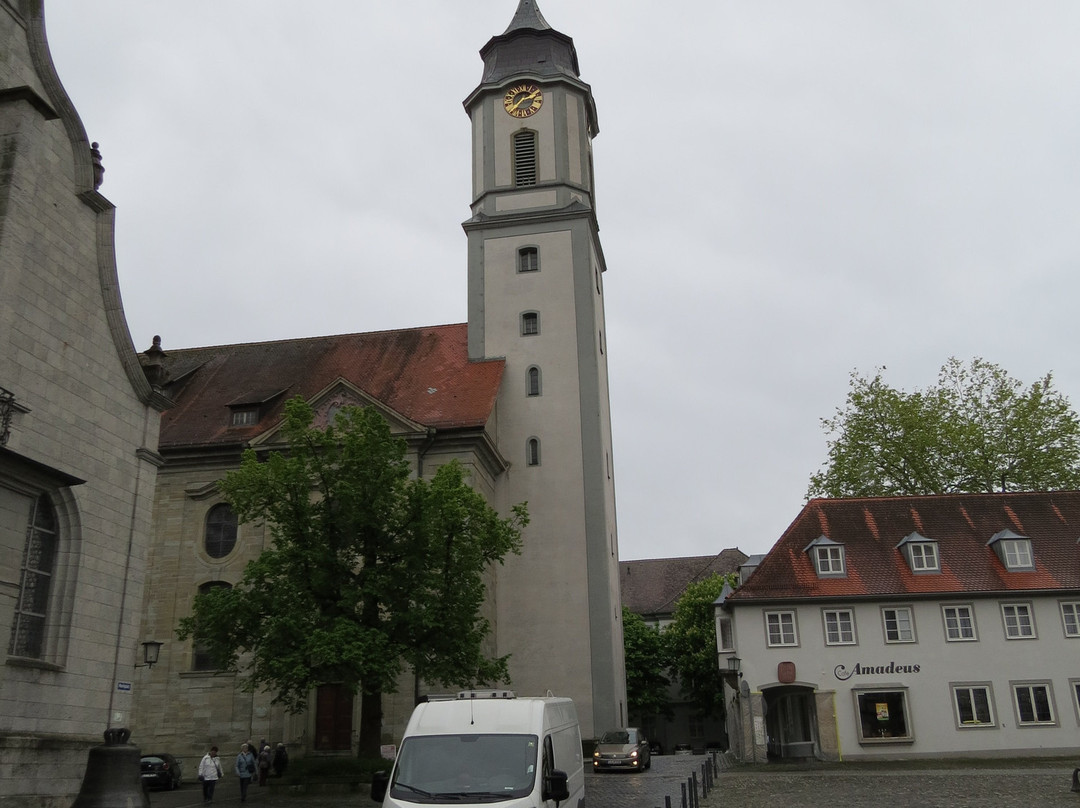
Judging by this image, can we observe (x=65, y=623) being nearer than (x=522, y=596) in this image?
Yes

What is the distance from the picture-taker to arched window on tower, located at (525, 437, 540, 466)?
120 feet

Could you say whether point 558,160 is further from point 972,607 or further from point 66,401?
point 66,401

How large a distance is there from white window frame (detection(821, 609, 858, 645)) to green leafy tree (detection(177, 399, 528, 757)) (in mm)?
13271

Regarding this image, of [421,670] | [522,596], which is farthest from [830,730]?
[421,670]

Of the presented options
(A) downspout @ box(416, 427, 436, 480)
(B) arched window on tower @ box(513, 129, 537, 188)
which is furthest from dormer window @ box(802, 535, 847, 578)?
(B) arched window on tower @ box(513, 129, 537, 188)

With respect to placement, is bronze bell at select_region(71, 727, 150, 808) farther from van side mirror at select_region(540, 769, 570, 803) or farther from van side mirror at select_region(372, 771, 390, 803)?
van side mirror at select_region(540, 769, 570, 803)

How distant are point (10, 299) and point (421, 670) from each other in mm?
12123

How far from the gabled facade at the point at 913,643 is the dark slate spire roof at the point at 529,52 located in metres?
23.0

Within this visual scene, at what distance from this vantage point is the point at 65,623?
18484mm

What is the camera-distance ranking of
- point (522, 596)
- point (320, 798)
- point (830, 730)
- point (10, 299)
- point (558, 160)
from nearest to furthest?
point (10, 299), point (320, 798), point (830, 730), point (522, 596), point (558, 160)

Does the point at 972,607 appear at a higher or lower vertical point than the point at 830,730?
higher

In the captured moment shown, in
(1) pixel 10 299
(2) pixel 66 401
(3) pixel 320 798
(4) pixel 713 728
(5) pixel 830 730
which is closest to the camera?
(1) pixel 10 299

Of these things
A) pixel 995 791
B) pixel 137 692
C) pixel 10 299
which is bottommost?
pixel 995 791

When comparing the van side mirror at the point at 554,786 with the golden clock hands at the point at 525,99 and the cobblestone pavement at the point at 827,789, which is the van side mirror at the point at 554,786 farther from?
the golden clock hands at the point at 525,99
